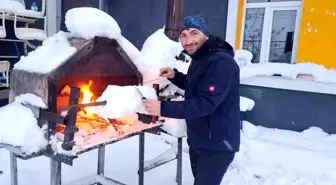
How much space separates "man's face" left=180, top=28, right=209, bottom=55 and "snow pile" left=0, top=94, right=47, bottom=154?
1129 mm

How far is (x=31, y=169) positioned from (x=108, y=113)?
215cm

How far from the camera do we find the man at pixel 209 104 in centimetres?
196

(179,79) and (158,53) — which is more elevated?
(158,53)

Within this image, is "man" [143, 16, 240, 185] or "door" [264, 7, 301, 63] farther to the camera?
"door" [264, 7, 301, 63]

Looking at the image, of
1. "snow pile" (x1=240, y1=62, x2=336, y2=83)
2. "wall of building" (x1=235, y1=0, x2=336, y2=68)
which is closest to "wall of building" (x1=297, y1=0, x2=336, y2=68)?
"wall of building" (x1=235, y1=0, x2=336, y2=68)

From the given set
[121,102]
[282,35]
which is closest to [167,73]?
[121,102]

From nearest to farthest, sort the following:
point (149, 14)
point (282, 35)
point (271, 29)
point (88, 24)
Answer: point (88, 24), point (282, 35), point (271, 29), point (149, 14)

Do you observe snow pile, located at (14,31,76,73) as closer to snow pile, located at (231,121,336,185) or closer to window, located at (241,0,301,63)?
snow pile, located at (231,121,336,185)

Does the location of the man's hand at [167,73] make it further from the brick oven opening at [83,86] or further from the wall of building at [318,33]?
the wall of building at [318,33]

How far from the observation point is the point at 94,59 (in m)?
2.42

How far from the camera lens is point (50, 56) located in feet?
7.06

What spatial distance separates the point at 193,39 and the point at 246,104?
3251 mm

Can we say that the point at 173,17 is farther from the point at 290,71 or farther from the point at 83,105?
the point at 290,71

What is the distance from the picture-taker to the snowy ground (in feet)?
11.8
